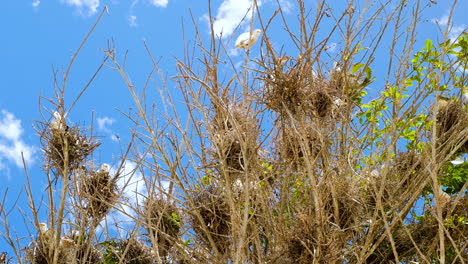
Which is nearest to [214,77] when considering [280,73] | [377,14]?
[280,73]

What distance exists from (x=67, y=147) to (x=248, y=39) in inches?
32.6

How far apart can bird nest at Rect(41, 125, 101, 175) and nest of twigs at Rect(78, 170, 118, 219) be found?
0.32 ft

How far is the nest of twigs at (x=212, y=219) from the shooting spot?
6.58ft

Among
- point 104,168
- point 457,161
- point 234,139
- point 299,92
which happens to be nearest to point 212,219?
point 234,139

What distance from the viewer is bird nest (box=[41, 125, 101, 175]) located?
2.33 meters

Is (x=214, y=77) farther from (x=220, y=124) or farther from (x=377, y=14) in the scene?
(x=377, y=14)

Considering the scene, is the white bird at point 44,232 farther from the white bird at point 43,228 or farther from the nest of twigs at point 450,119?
the nest of twigs at point 450,119

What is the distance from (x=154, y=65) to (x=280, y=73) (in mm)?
651

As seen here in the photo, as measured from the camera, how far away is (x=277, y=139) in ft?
7.39

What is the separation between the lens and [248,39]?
6.84ft

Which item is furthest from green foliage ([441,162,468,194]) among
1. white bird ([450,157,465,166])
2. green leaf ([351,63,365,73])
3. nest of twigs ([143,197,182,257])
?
nest of twigs ([143,197,182,257])

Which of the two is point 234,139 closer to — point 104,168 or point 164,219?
point 164,219

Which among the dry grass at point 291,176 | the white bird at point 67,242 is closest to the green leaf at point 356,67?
the dry grass at point 291,176

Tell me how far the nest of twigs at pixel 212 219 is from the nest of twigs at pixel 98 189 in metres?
0.52
